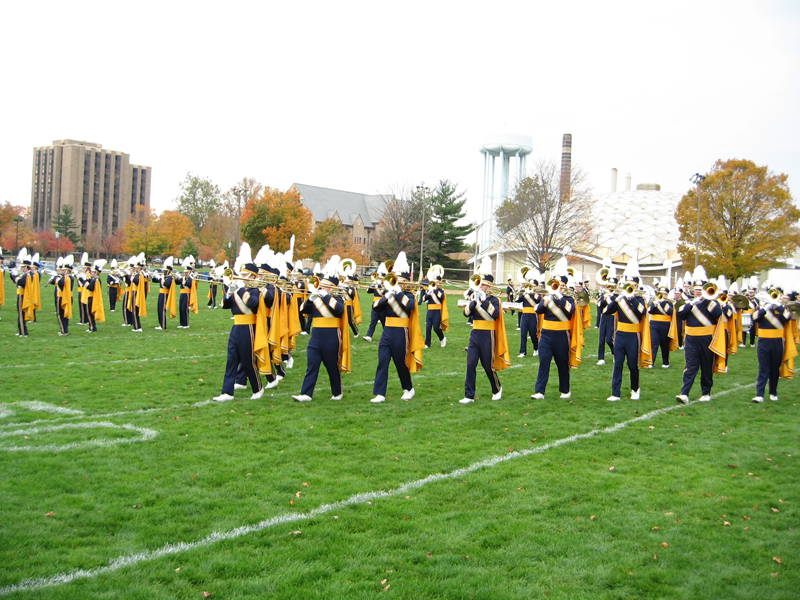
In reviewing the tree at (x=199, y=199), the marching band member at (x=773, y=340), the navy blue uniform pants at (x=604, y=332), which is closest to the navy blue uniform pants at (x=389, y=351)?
the marching band member at (x=773, y=340)

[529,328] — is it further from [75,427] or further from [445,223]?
[445,223]

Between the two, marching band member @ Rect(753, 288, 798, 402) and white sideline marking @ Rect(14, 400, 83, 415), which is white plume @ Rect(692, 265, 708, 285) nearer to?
marching band member @ Rect(753, 288, 798, 402)

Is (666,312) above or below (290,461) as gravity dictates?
above

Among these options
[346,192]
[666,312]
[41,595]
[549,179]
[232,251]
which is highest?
[346,192]

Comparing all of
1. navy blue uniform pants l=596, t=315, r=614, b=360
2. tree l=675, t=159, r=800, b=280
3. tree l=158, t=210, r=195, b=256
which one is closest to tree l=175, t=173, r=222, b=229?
tree l=158, t=210, r=195, b=256

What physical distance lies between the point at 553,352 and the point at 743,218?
2681 centimetres

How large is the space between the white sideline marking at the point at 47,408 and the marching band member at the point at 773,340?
10687 mm

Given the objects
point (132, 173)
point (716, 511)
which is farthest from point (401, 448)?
point (132, 173)

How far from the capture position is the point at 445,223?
55656mm

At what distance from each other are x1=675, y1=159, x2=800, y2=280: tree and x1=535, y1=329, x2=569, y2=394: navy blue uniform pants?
2517 centimetres

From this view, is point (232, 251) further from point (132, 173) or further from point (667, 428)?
point (132, 173)

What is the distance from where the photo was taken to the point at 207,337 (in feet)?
55.6

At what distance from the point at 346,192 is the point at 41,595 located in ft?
355

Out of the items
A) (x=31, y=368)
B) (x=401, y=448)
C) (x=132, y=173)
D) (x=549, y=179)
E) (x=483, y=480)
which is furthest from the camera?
(x=132, y=173)
